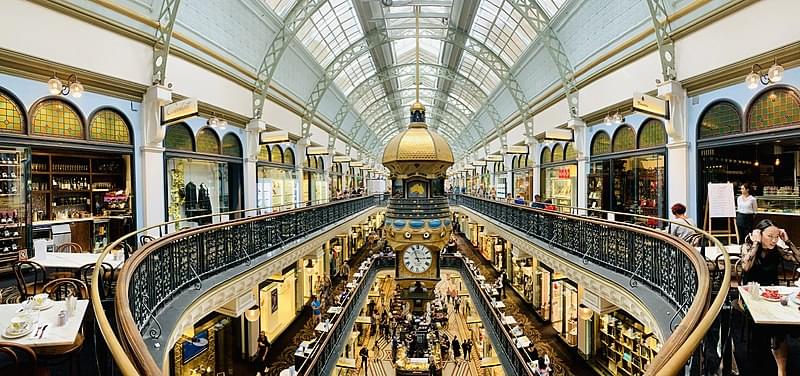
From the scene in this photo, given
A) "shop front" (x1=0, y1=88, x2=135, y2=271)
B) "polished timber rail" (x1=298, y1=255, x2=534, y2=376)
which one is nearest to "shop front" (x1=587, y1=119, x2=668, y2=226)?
"polished timber rail" (x1=298, y1=255, x2=534, y2=376)

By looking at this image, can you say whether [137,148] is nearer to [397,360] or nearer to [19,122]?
[19,122]

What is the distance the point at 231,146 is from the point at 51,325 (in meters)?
9.79

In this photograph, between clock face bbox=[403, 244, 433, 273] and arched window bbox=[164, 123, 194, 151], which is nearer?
clock face bbox=[403, 244, 433, 273]

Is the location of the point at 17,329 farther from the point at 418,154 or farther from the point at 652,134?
the point at 652,134

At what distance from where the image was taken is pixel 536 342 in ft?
43.2

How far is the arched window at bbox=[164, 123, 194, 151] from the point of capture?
9.74m

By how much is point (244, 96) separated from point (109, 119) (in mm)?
4956

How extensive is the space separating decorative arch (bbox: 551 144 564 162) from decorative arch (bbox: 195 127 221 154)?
12.7m

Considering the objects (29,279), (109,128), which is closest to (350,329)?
(29,279)

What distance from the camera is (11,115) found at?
6480 millimetres

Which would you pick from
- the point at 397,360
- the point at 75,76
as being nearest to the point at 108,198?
the point at 75,76

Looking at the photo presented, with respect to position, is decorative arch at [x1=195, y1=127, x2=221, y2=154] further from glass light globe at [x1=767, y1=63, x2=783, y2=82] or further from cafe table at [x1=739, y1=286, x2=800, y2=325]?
glass light globe at [x1=767, y1=63, x2=783, y2=82]

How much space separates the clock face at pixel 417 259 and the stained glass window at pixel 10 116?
24.2 ft

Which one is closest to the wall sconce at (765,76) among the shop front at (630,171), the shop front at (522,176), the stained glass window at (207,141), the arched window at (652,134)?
the arched window at (652,134)
